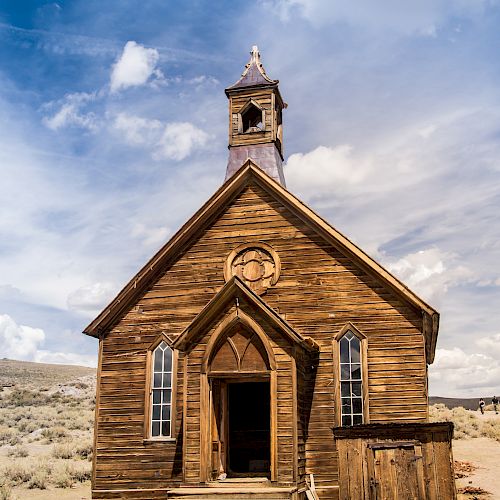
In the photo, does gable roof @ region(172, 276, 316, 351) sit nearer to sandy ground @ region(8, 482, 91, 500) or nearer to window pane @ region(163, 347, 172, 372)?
window pane @ region(163, 347, 172, 372)

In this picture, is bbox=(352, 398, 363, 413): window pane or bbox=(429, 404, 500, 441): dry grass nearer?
bbox=(352, 398, 363, 413): window pane

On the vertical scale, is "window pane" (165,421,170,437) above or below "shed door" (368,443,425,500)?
above

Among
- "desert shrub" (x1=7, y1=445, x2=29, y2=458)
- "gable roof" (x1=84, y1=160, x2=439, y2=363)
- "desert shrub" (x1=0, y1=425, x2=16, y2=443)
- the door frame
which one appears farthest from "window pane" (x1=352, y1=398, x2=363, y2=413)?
"desert shrub" (x1=0, y1=425, x2=16, y2=443)

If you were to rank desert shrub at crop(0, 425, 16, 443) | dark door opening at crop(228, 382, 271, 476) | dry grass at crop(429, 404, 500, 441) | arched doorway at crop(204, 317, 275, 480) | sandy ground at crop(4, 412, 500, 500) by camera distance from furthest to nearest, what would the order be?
dry grass at crop(429, 404, 500, 441)
desert shrub at crop(0, 425, 16, 443)
sandy ground at crop(4, 412, 500, 500)
dark door opening at crop(228, 382, 271, 476)
arched doorway at crop(204, 317, 275, 480)

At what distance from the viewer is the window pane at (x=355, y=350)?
1584 centimetres

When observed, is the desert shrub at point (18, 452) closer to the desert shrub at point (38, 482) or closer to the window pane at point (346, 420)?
the desert shrub at point (38, 482)

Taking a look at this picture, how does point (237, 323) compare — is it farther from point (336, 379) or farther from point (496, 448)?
point (496, 448)

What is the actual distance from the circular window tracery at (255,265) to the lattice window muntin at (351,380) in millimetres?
2392

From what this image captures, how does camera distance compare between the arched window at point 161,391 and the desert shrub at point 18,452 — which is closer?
the arched window at point 161,391

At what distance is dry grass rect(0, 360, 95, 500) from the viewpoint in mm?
23391

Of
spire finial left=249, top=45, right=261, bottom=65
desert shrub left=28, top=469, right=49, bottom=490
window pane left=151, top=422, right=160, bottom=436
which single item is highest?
spire finial left=249, top=45, right=261, bottom=65

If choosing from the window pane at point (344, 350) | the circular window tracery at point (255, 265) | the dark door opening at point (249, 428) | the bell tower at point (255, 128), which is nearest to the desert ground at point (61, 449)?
the dark door opening at point (249, 428)

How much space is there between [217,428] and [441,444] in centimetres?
506

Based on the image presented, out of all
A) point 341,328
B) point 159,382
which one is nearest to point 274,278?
point 341,328
